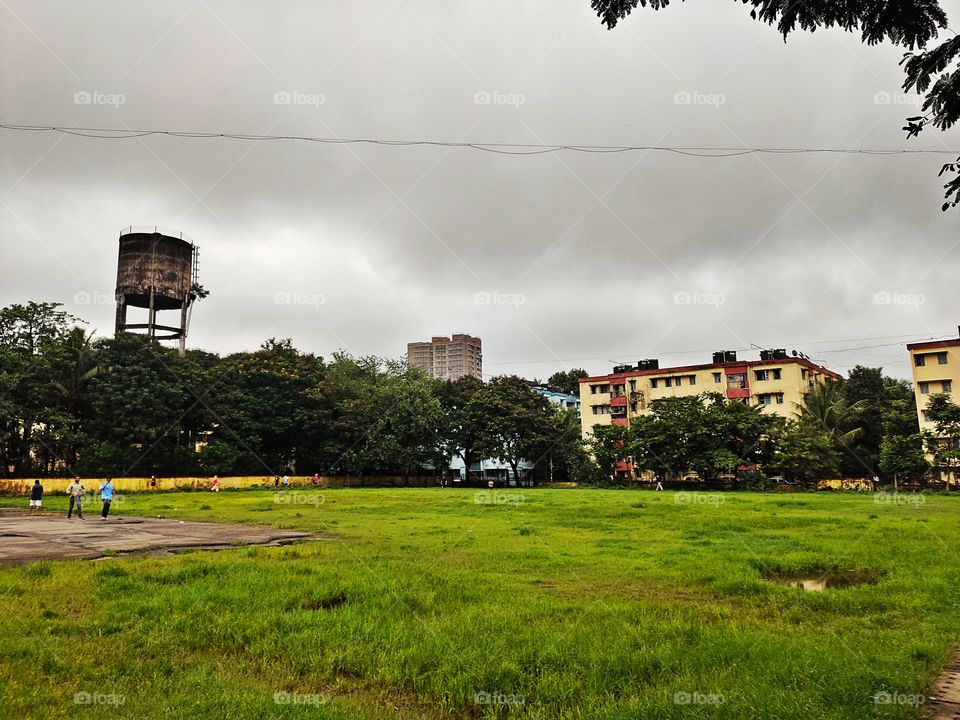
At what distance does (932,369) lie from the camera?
49.3 metres

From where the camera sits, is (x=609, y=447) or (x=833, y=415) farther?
(x=609, y=447)

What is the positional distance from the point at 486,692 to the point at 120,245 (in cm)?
5113

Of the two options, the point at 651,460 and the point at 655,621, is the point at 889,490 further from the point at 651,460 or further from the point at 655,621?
the point at 655,621

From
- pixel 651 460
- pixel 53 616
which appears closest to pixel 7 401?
pixel 53 616

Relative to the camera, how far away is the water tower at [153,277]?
46906 millimetres

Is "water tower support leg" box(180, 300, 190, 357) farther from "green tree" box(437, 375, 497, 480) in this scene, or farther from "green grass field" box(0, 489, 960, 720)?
"green grass field" box(0, 489, 960, 720)

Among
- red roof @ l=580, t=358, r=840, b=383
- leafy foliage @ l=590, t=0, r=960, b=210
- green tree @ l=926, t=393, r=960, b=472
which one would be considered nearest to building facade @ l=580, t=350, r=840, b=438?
red roof @ l=580, t=358, r=840, b=383

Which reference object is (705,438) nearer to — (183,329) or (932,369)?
(932,369)

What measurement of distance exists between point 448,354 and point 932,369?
357ft

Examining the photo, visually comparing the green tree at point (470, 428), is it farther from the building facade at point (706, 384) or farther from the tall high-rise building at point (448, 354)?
the tall high-rise building at point (448, 354)

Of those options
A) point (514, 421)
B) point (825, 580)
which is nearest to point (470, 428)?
point (514, 421)

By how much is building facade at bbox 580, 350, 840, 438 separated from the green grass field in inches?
2025

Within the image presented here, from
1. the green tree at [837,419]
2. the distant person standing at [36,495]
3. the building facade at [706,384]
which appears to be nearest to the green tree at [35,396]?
the distant person standing at [36,495]

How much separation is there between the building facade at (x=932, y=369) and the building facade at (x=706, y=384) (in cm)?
944
